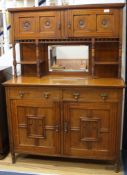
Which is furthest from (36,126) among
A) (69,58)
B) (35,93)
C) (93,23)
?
(93,23)

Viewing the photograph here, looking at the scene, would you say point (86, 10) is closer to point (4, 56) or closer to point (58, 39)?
point (58, 39)

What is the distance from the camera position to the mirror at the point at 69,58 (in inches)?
107

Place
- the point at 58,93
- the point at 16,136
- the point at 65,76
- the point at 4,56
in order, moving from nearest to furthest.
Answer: the point at 58,93
the point at 16,136
the point at 65,76
the point at 4,56

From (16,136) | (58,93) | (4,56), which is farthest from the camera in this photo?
(4,56)

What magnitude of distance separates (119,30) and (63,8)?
638mm

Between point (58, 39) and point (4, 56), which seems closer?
→ point (58, 39)

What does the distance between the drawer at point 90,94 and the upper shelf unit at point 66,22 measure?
0.62 meters

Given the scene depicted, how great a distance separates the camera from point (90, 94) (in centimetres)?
233

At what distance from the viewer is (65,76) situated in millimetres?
2771

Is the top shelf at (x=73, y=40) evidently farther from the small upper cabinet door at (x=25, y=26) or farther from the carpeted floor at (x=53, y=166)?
the carpeted floor at (x=53, y=166)

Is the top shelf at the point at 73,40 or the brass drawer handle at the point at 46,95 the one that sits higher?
the top shelf at the point at 73,40

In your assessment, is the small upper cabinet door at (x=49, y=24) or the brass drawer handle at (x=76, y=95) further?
the small upper cabinet door at (x=49, y=24)

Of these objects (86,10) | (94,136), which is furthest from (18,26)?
(94,136)

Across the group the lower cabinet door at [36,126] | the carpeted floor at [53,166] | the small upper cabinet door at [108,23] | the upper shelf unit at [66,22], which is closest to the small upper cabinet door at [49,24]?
the upper shelf unit at [66,22]
